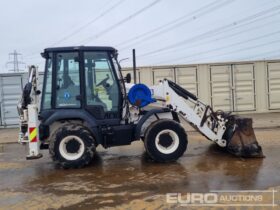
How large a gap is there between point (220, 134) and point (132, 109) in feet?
6.59

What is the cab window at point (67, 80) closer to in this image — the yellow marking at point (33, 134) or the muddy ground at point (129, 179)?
→ the yellow marking at point (33, 134)

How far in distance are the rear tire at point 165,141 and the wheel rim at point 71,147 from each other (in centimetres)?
133

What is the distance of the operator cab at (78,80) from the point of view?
8.13 m

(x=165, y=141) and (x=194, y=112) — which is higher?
(x=194, y=112)

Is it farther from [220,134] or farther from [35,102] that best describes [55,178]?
[220,134]

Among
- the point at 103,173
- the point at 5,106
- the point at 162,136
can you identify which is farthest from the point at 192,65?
the point at 103,173

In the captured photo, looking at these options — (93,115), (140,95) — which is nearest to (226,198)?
(140,95)

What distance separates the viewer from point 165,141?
819 centimetres

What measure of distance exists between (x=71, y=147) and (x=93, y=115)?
81cm

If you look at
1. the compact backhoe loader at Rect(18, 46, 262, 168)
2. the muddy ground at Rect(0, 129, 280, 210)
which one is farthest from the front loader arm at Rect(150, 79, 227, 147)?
the muddy ground at Rect(0, 129, 280, 210)

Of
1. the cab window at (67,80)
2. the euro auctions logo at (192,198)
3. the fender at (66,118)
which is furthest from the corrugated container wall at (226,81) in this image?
the euro auctions logo at (192,198)

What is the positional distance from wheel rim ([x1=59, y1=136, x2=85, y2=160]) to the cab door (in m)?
0.69

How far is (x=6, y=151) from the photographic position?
11.1 metres

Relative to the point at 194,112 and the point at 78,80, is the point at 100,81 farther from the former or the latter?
the point at 194,112
